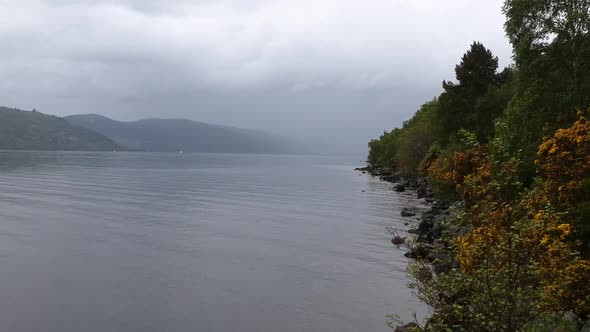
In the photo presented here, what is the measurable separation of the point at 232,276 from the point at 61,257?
11983 millimetres

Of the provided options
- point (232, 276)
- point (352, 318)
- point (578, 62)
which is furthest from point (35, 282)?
point (578, 62)

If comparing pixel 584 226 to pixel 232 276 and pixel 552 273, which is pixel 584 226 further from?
pixel 232 276

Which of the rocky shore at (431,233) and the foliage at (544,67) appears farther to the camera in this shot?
the foliage at (544,67)

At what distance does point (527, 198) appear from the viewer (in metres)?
13.8

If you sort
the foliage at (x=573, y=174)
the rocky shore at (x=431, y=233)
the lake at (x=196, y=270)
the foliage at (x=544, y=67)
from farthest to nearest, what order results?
the foliage at (x=544, y=67), the rocky shore at (x=431, y=233), the lake at (x=196, y=270), the foliage at (x=573, y=174)

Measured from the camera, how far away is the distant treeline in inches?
438

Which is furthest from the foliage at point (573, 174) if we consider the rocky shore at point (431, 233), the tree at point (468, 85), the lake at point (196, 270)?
the tree at point (468, 85)

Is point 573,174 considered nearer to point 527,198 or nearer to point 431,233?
point 527,198

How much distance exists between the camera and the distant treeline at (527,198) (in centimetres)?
1112

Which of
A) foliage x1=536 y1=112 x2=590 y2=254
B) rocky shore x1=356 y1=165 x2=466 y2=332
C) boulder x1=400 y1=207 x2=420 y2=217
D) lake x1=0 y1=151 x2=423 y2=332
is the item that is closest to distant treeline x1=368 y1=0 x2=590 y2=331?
foliage x1=536 y1=112 x2=590 y2=254

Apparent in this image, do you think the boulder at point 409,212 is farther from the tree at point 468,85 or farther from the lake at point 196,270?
the tree at point 468,85

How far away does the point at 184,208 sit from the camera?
184ft

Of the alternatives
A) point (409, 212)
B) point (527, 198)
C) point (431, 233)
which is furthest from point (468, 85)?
point (527, 198)

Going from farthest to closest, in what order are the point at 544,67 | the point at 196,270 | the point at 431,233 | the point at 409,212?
the point at 409,212
the point at 431,233
the point at 544,67
the point at 196,270
